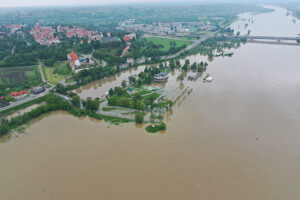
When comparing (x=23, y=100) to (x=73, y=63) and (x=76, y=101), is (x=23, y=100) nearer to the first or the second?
(x=76, y=101)

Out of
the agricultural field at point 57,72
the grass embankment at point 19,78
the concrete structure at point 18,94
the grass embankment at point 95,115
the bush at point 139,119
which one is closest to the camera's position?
the bush at point 139,119

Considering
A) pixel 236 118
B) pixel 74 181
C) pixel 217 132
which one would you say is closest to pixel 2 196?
pixel 74 181

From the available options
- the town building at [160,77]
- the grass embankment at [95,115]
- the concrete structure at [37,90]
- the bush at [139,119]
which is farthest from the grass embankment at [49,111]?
the town building at [160,77]

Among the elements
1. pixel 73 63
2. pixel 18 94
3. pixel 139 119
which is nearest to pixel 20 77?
pixel 73 63

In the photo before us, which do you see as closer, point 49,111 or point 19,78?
point 49,111

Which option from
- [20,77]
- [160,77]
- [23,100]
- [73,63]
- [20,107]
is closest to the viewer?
[20,107]

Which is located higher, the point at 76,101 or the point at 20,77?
the point at 20,77

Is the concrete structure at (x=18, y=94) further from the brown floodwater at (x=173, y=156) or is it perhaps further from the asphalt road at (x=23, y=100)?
the brown floodwater at (x=173, y=156)

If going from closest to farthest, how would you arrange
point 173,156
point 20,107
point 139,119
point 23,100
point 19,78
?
point 173,156 → point 139,119 → point 20,107 → point 23,100 → point 19,78
